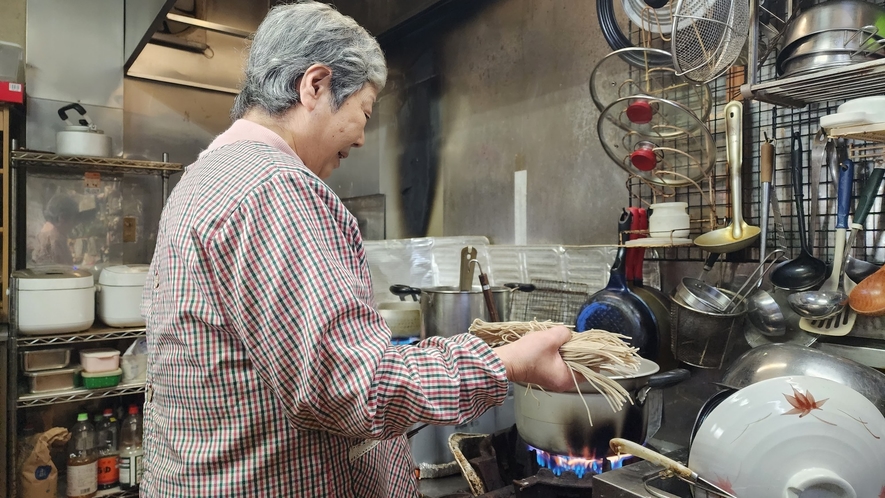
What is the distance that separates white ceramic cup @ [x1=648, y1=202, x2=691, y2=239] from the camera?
1.67 metres

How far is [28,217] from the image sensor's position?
2.64m

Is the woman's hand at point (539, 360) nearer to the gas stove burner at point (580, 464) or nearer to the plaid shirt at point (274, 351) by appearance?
the plaid shirt at point (274, 351)

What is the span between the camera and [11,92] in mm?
2350

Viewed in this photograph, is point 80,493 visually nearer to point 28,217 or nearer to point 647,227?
point 28,217

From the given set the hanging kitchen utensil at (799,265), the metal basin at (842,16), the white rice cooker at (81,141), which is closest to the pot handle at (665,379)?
the hanging kitchen utensil at (799,265)

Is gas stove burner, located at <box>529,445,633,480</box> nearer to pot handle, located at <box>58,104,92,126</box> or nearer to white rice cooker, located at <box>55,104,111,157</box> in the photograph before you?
white rice cooker, located at <box>55,104,111,157</box>

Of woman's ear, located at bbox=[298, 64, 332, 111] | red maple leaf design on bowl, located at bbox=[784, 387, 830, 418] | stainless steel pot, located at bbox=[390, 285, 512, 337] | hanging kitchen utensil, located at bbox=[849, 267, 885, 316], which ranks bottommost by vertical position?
red maple leaf design on bowl, located at bbox=[784, 387, 830, 418]

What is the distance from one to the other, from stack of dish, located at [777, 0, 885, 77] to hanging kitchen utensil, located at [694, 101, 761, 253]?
0.91 ft

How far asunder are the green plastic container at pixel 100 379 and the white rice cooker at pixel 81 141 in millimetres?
977

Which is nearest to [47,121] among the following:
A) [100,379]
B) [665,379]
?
[100,379]

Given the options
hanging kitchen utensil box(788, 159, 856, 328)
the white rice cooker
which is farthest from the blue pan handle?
the white rice cooker

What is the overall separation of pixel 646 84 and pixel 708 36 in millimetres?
380

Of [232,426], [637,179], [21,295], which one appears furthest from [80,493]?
[637,179]

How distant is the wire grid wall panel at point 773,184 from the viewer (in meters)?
1.46
